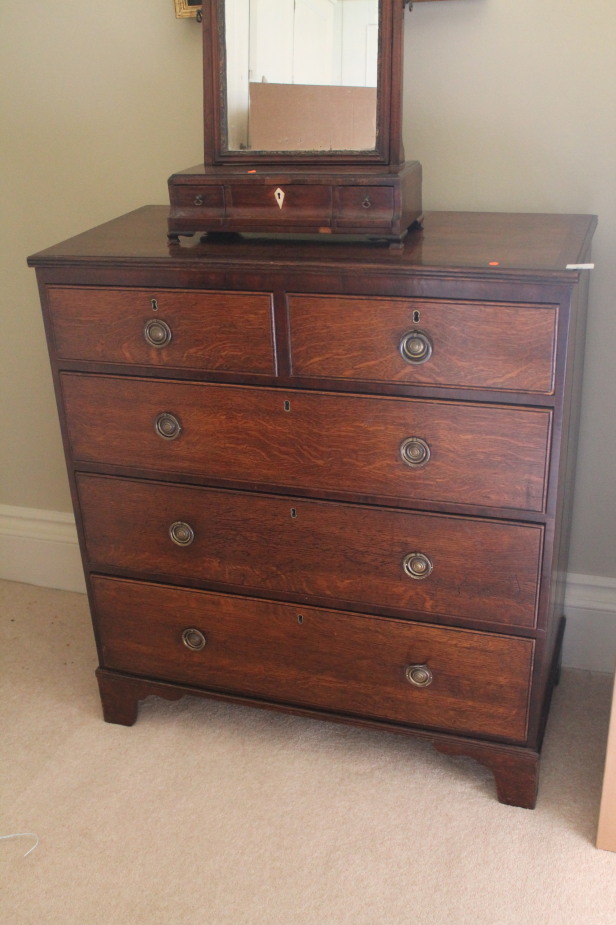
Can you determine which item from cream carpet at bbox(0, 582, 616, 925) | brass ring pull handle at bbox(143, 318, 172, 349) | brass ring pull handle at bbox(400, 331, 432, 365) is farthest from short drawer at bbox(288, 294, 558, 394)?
cream carpet at bbox(0, 582, 616, 925)

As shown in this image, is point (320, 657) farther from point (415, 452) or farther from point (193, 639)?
point (415, 452)

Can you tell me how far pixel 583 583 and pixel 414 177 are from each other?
3.46 ft

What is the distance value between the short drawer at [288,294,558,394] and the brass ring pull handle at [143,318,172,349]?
0.81 feet

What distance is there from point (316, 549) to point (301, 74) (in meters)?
0.92

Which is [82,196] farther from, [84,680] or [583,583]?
[583,583]

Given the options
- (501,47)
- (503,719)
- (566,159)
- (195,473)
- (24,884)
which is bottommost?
(24,884)

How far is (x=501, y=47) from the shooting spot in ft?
6.28

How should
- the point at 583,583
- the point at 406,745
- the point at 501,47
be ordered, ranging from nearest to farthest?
the point at 501,47 → the point at 406,745 → the point at 583,583

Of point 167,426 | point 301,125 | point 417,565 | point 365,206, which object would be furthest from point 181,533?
point 301,125

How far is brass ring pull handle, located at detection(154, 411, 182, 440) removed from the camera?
1.80m

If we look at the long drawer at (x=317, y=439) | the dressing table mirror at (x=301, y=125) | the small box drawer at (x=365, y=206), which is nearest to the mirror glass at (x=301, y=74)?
the dressing table mirror at (x=301, y=125)

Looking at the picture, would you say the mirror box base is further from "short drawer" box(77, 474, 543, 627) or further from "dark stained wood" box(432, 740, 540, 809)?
"dark stained wood" box(432, 740, 540, 809)

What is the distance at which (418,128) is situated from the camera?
6.61ft

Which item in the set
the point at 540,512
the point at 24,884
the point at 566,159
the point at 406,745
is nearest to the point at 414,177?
the point at 566,159
